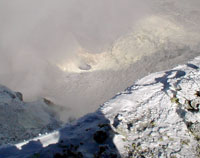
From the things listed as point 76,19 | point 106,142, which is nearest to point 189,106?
point 106,142

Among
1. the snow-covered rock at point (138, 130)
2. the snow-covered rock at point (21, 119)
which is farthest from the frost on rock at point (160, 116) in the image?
the snow-covered rock at point (21, 119)

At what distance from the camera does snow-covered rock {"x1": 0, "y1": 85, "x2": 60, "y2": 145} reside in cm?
759

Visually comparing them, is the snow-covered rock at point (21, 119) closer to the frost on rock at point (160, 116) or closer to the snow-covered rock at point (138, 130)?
the snow-covered rock at point (138, 130)

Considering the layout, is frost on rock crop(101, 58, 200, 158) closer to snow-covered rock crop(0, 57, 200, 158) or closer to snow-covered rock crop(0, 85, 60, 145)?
snow-covered rock crop(0, 57, 200, 158)

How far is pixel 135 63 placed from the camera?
13250 mm

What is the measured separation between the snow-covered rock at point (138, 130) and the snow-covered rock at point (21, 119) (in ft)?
12.5

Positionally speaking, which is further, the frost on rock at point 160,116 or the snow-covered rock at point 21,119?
the snow-covered rock at point 21,119

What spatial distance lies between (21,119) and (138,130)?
5.72 m

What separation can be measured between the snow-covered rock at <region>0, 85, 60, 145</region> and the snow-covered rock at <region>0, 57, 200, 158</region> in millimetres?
3820

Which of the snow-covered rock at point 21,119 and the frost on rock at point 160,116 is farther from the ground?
the frost on rock at point 160,116

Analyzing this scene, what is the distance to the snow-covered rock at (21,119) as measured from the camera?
7593 mm

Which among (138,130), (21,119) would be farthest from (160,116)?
(21,119)

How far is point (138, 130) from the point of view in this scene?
3.80m

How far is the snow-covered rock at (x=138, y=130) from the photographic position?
11.2 ft
